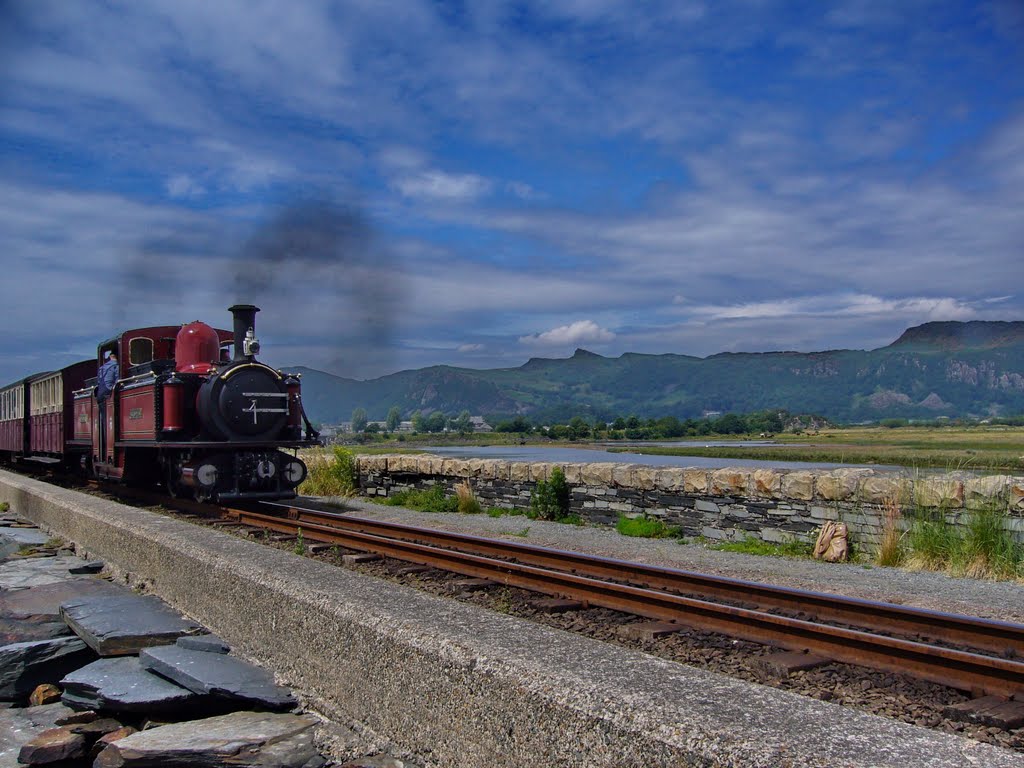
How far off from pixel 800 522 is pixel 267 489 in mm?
8846

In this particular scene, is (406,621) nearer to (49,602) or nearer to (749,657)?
(749,657)

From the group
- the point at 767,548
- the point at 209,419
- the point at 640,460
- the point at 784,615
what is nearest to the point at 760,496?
the point at 767,548

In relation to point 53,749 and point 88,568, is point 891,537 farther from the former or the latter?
point 88,568


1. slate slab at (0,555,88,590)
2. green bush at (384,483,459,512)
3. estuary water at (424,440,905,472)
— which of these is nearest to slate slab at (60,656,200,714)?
slate slab at (0,555,88,590)

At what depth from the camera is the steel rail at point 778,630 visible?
4215mm

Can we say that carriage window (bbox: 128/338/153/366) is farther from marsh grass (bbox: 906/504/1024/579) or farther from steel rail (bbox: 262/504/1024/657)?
marsh grass (bbox: 906/504/1024/579)

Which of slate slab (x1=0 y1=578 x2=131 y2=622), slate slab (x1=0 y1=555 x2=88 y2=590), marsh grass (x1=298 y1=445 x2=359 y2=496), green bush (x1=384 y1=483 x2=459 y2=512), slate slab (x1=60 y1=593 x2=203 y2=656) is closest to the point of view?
slate slab (x1=60 y1=593 x2=203 y2=656)

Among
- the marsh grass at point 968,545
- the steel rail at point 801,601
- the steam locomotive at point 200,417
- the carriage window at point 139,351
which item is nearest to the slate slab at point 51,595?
the steel rail at point 801,601

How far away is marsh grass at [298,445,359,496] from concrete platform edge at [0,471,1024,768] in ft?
39.8

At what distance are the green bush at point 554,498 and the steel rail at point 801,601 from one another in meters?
3.72

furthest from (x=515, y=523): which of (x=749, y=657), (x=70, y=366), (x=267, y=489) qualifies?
(x=70, y=366)

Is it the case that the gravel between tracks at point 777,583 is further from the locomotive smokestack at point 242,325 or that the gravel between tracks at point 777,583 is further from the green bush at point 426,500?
the locomotive smokestack at point 242,325

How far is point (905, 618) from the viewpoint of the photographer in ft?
18.4

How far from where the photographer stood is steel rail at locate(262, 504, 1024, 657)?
17.0 ft
